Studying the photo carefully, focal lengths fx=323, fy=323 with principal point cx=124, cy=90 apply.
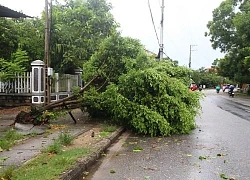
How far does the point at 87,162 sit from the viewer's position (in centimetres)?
636

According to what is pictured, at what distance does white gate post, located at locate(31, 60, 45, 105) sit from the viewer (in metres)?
15.7

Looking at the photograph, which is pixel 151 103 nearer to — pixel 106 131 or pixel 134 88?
pixel 134 88

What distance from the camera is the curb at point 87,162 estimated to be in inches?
209

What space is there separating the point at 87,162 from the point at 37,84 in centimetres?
1040

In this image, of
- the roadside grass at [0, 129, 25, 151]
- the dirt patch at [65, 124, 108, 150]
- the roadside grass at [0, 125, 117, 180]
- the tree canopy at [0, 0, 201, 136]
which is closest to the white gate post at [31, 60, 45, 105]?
the tree canopy at [0, 0, 201, 136]

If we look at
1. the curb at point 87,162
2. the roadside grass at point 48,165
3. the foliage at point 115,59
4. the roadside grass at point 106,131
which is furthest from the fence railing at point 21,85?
the roadside grass at point 48,165

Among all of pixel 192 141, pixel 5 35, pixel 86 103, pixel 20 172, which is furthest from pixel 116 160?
pixel 5 35

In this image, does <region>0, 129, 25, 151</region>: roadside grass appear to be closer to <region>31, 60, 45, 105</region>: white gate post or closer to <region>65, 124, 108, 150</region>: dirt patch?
<region>65, 124, 108, 150</region>: dirt patch

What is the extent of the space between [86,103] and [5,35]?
8089 mm

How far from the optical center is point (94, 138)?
9070 millimetres

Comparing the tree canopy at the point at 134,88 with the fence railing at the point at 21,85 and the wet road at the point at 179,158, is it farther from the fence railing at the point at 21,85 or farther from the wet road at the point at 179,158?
the wet road at the point at 179,158

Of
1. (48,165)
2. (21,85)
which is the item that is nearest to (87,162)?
(48,165)

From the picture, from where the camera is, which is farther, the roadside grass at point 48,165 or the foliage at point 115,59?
the foliage at point 115,59

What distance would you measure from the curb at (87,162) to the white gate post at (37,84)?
24.1ft
